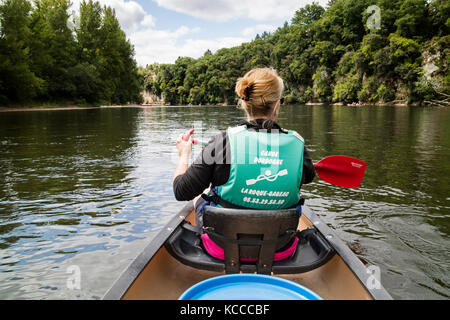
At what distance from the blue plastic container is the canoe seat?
1.01 feet

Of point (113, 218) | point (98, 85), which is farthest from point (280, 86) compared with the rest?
point (98, 85)

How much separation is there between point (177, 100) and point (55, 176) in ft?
387

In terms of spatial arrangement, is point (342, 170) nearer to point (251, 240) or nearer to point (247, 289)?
point (251, 240)

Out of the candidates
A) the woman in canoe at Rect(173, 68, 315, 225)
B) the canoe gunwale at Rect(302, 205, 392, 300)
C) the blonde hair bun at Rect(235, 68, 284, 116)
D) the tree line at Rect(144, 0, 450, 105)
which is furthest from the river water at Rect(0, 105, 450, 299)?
the tree line at Rect(144, 0, 450, 105)

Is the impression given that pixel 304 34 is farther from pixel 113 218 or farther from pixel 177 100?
pixel 113 218

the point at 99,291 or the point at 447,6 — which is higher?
the point at 447,6

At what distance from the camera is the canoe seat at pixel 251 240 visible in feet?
5.92

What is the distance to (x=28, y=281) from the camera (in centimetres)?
300

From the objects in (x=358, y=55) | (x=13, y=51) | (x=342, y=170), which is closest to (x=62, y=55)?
(x=13, y=51)

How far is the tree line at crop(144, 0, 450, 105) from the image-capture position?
38375mm

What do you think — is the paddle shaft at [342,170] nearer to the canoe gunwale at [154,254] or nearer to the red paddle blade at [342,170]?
the red paddle blade at [342,170]

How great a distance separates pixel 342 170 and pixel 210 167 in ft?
5.53

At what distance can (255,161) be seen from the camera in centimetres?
182

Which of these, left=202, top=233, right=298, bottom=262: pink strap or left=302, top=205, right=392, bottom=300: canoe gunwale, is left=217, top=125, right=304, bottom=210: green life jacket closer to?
left=202, top=233, right=298, bottom=262: pink strap
